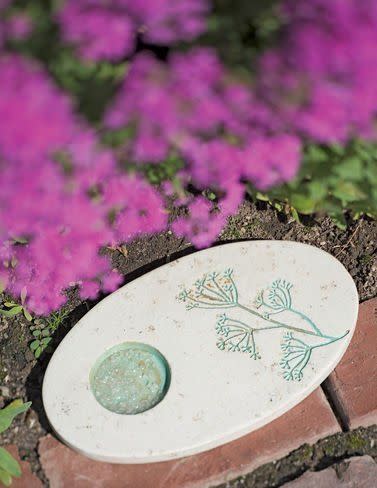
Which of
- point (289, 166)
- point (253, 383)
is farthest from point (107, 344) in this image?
point (289, 166)

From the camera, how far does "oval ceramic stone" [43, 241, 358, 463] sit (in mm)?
1707

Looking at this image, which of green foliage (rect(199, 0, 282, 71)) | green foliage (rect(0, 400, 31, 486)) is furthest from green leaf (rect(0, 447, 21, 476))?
green foliage (rect(199, 0, 282, 71))

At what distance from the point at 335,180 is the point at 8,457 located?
1.05 metres

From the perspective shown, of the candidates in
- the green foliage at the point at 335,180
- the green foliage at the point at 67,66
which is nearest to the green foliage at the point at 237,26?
the green foliage at the point at 67,66

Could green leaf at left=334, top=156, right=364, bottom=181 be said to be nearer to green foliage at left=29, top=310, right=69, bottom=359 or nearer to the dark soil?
the dark soil

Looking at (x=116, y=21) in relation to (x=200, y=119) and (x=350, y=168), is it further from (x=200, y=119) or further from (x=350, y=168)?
(x=350, y=168)

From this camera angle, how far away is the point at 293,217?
2145 mm

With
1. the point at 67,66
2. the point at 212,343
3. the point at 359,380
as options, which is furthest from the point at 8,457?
the point at 67,66

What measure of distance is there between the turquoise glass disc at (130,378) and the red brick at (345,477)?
1.37 ft

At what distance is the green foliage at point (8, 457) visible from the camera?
171 centimetres

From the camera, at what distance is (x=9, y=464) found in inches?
67.4

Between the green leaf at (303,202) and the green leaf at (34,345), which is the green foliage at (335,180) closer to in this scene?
the green leaf at (303,202)

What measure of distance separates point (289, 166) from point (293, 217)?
963 mm

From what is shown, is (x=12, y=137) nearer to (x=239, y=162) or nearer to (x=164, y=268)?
(x=239, y=162)
